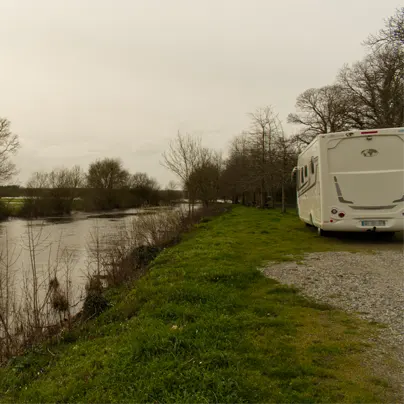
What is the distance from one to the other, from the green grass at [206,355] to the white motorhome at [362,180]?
462 centimetres

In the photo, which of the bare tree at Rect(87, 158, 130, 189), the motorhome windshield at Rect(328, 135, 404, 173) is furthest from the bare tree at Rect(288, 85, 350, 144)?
the bare tree at Rect(87, 158, 130, 189)

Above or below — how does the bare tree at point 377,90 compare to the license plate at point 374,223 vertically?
above

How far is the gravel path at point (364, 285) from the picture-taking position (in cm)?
351

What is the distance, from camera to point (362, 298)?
4941mm

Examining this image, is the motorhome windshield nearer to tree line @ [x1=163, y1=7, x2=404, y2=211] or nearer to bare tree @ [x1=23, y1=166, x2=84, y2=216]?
tree line @ [x1=163, y1=7, x2=404, y2=211]

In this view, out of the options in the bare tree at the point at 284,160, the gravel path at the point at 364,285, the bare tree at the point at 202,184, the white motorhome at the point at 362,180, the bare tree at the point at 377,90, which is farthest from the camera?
the bare tree at the point at 284,160

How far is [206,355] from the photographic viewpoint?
3250 millimetres

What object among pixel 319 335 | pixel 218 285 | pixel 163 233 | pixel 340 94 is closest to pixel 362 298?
pixel 319 335

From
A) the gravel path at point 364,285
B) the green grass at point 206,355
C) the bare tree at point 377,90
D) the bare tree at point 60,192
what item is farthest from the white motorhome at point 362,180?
the bare tree at point 60,192

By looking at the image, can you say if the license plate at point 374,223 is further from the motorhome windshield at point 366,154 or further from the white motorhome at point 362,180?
the motorhome windshield at point 366,154

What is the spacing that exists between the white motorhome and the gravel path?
1059 mm

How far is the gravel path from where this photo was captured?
3.51m

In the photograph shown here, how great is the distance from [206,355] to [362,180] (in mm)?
7504

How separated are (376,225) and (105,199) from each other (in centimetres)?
4830
